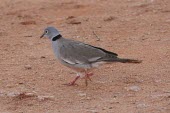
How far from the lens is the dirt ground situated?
669 centimetres

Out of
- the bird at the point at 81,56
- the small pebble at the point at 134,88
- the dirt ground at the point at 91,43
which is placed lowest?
the dirt ground at the point at 91,43

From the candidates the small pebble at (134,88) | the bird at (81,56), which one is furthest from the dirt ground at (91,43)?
the bird at (81,56)

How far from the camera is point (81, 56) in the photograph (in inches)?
286

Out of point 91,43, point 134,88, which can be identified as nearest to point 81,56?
point 134,88

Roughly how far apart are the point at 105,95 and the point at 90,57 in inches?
20.6

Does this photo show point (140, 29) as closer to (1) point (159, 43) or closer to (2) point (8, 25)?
(1) point (159, 43)

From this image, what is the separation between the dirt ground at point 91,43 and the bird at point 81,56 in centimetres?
23

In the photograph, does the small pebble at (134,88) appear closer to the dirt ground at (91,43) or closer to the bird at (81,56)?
the dirt ground at (91,43)

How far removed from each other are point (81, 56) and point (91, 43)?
7.92 ft

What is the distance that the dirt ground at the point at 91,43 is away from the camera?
22.0 feet

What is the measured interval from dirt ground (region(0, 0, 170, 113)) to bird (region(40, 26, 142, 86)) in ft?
0.75

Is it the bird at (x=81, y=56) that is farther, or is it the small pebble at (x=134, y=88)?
the bird at (x=81, y=56)

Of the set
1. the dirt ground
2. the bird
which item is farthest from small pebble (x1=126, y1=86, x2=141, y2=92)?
the bird

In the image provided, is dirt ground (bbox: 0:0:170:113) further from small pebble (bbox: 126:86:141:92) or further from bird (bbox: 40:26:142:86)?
bird (bbox: 40:26:142:86)
